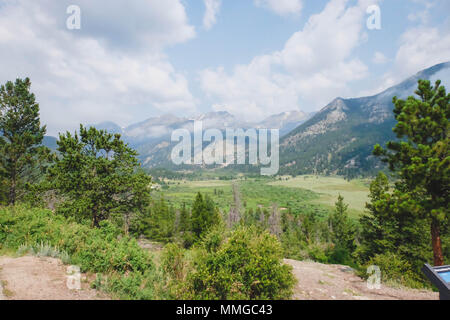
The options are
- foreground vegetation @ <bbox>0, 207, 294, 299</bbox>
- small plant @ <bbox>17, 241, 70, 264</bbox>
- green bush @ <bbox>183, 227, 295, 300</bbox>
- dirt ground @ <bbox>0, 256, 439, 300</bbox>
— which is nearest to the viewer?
dirt ground @ <bbox>0, 256, 439, 300</bbox>

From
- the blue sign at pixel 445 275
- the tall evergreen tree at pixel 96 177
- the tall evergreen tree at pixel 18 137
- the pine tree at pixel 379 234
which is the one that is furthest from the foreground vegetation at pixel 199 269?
the pine tree at pixel 379 234

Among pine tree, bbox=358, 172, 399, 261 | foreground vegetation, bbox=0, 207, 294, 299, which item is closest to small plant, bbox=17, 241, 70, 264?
foreground vegetation, bbox=0, 207, 294, 299

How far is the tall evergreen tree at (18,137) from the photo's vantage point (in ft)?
63.4

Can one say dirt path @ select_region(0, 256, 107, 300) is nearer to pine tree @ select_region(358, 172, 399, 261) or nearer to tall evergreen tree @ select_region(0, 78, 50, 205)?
tall evergreen tree @ select_region(0, 78, 50, 205)

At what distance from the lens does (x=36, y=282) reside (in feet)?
21.5

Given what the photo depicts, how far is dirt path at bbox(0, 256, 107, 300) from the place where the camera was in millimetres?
5883

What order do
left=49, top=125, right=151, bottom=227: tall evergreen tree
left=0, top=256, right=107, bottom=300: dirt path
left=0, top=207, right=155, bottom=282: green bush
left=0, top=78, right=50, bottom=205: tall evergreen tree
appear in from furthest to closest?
left=0, top=78, right=50, bottom=205: tall evergreen tree, left=49, top=125, right=151, bottom=227: tall evergreen tree, left=0, top=207, right=155, bottom=282: green bush, left=0, top=256, right=107, bottom=300: dirt path

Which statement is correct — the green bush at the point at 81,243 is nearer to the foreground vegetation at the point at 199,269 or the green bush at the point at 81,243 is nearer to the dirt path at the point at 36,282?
the foreground vegetation at the point at 199,269

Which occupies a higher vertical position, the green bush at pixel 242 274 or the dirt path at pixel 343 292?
the green bush at pixel 242 274

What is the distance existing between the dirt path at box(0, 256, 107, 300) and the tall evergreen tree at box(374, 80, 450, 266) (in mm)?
13631

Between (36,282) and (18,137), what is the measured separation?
18.9m

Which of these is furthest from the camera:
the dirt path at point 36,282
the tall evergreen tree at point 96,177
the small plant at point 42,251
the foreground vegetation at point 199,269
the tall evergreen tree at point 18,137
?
the tall evergreen tree at point 18,137

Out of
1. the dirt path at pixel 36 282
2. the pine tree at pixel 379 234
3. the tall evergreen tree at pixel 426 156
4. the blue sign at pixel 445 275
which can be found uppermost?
the tall evergreen tree at pixel 426 156

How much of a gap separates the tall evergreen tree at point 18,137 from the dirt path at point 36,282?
52.0ft
